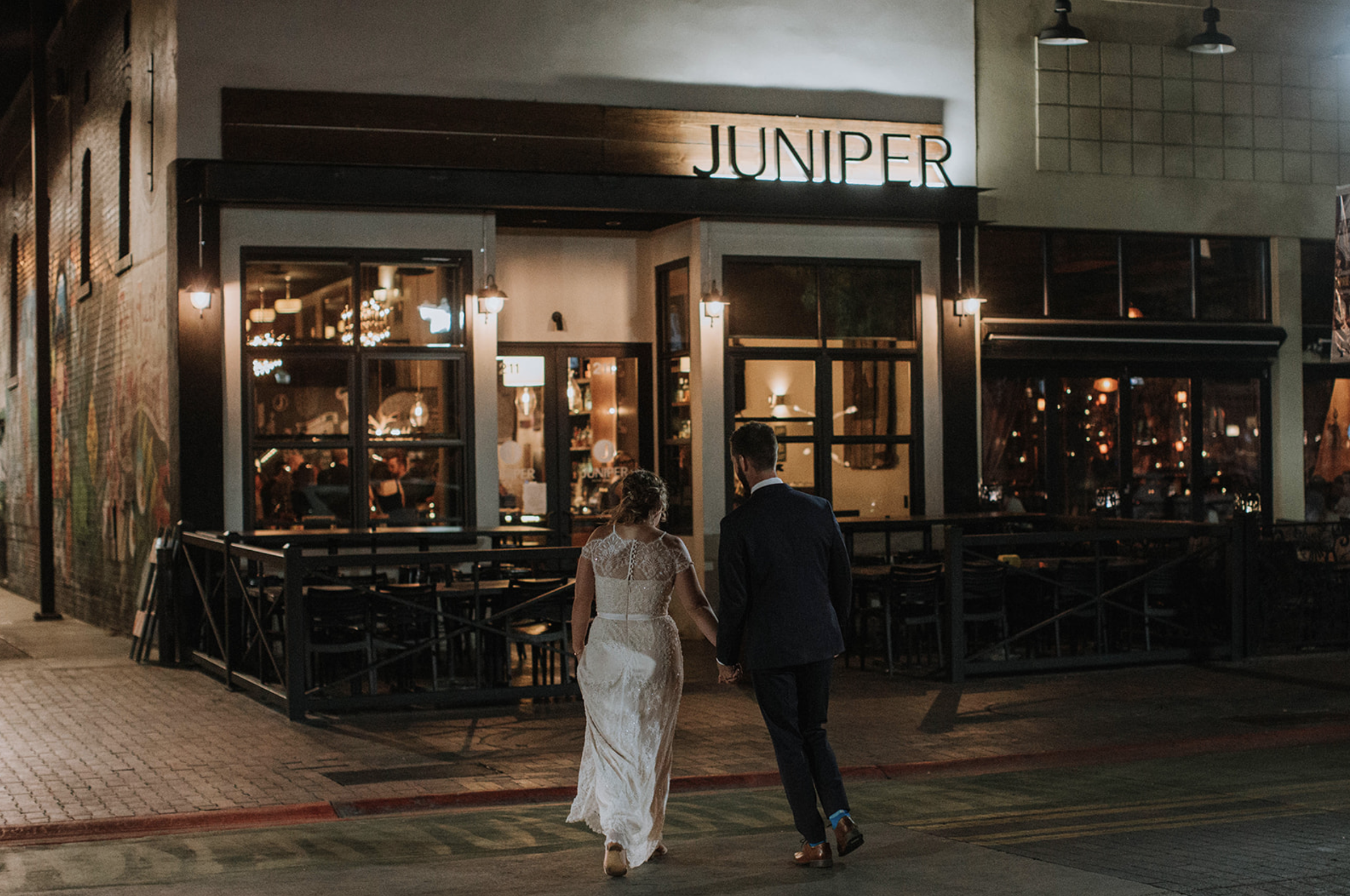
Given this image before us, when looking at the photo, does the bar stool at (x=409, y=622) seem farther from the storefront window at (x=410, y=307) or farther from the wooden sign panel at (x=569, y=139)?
the wooden sign panel at (x=569, y=139)

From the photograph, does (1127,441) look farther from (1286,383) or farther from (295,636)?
(295,636)

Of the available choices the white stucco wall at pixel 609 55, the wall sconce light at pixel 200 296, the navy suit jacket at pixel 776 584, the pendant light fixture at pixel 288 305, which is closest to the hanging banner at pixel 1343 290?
the navy suit jacket at pixel 776 584

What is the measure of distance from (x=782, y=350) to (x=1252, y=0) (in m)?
7.74

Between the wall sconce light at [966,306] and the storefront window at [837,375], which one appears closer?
the storefront window at [837,375]

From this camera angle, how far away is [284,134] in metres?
15.2

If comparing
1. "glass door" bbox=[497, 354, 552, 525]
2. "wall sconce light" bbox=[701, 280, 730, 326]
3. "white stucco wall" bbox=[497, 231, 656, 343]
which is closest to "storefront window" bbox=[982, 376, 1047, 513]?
"wall sconce light" bbox=[701, 280, 730, 326]

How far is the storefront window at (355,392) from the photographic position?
601 inches

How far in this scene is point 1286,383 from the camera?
62.6 ft

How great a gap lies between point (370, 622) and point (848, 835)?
5.99 meters

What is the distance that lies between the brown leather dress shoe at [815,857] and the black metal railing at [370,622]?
16.2ft

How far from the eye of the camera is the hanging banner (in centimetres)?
1091

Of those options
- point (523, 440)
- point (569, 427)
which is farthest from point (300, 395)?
point (569, 427)

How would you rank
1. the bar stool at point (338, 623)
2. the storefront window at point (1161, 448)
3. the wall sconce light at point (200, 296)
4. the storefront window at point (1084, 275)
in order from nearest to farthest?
the bar stool at point (338, 623)
the wall sconce light at point (200, 296)
the storefront window at point (1084, 275)
the storefront window at point (1161, 448)

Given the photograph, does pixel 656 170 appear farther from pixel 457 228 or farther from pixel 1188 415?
pixel 1188 415
